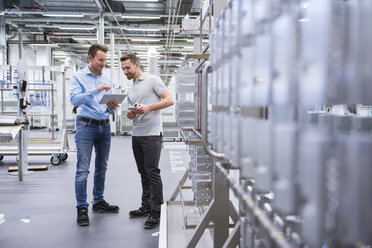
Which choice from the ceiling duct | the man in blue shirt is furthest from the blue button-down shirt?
the ceiling duct

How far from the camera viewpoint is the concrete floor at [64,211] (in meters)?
2.79

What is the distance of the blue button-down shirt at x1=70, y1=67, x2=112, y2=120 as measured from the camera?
303 cm

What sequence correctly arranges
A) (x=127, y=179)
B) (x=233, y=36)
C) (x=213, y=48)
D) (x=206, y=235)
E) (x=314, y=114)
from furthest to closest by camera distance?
(x=127, y=179) → (x=206, y=235) → (x=314, y=114) → (x=213, y=48) → (x=233, y=36)

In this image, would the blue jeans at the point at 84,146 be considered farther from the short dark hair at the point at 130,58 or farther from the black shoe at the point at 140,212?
the short dark hair at the point at 130,58

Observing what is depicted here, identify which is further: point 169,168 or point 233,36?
point 169,168

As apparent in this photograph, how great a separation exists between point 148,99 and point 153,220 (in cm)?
110

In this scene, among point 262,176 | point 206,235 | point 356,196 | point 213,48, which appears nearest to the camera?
point 356,196

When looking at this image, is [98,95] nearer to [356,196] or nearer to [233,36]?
[233,36]

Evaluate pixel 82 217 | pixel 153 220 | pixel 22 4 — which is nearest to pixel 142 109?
pixel 153 220

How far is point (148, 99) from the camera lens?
3.02m

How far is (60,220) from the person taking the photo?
326 centimetres

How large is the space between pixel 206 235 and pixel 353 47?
2453 millimetres

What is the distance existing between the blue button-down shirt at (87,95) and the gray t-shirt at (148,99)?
0.36 meters

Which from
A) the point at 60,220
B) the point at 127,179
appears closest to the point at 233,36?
the point at 60,220
